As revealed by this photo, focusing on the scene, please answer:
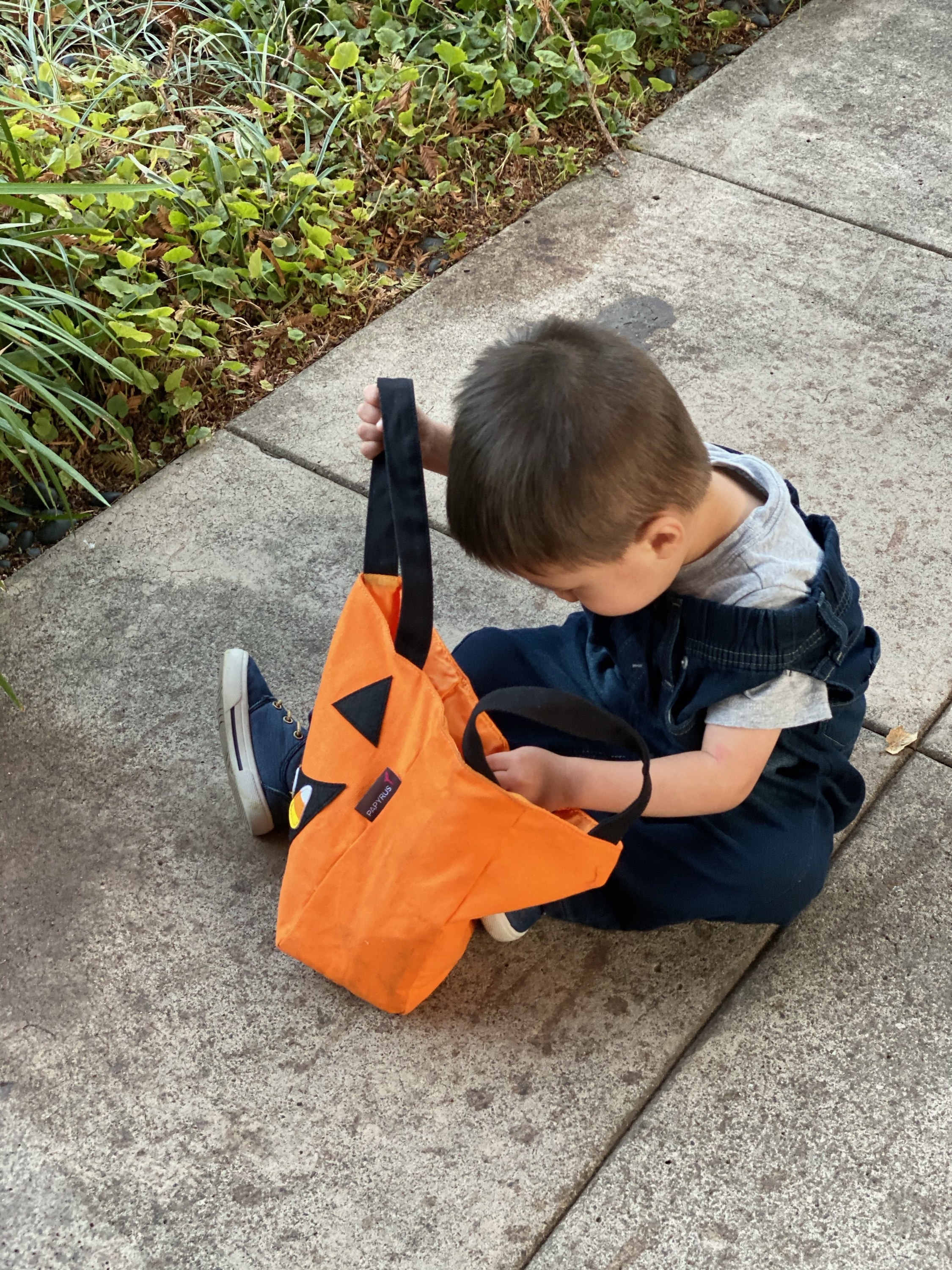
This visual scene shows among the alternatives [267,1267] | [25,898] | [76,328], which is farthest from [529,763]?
[76,328]

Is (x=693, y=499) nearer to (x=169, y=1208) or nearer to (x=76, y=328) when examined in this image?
(x=169, y=1208)

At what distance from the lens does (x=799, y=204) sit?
321 cm

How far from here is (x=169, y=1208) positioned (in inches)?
61.4

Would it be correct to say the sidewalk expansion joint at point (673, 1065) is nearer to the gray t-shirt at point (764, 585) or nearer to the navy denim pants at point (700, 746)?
the navy denim pants at point (700, 746)

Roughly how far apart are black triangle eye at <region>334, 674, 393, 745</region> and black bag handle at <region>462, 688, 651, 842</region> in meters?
0.15

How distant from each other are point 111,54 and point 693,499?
2.79 m

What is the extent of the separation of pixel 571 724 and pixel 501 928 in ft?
1.48

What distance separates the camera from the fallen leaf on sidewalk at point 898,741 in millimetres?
2061

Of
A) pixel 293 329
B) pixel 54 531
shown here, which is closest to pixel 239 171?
pixel 293 329

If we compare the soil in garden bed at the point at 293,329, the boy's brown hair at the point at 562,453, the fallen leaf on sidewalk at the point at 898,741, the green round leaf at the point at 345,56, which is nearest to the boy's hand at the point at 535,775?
the boy's brown hair at the point at 562,453

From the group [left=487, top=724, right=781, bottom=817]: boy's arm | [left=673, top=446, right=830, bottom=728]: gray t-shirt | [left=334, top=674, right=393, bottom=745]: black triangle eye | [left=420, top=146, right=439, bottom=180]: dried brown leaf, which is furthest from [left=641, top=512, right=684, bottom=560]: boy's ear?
[left=420, top=146, right=439, bottom=180]: dried brown leaf

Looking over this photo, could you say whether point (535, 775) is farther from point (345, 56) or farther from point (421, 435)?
point (345, 56)

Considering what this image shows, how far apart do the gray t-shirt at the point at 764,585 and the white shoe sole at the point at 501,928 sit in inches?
16.5

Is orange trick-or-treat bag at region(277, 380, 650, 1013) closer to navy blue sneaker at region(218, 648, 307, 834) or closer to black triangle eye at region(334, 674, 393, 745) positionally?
black triangle eye at region(334, 674, 393, 745)
